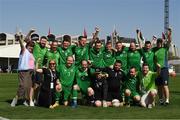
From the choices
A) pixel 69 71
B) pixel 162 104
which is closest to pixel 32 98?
pixel 69 71

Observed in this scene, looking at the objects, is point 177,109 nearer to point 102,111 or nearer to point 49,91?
point 102,111

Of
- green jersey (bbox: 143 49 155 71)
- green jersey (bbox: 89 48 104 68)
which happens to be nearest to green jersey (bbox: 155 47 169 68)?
green jersey (bbox: 143 49 155 71)

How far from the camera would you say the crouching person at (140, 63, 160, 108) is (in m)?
12.9

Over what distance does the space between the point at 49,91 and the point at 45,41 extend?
151 centimetres

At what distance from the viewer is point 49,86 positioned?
12.7 m

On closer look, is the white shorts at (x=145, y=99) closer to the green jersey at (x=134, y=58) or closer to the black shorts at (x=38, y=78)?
the green jersey at (x=134, y=58)

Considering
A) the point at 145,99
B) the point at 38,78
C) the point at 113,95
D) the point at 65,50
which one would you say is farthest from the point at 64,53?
the point at 145,99

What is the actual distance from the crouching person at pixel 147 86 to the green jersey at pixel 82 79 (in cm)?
155

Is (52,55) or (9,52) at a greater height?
(9,52)

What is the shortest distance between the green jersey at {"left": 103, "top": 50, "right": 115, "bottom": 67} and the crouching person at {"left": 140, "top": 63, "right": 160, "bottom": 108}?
94 cm

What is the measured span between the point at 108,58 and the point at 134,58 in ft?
2.51

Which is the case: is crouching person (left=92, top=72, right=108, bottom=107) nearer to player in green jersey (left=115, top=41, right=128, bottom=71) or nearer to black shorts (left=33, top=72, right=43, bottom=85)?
player in green jersey (left=115, top=41, right=128, bottom=71)

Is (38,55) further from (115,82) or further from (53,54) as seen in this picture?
(115,82)

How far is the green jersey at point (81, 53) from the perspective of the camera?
13.3m
